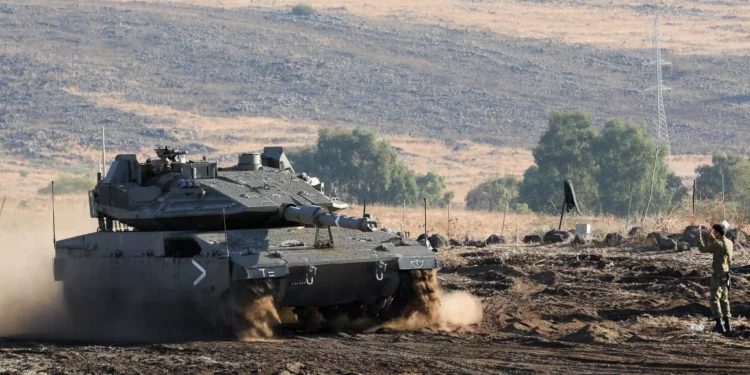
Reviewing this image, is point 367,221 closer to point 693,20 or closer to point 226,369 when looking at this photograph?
point 226,369

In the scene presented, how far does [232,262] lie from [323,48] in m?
92.1

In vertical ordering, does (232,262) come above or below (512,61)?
below

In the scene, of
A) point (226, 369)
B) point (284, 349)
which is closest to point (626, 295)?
point (284, 349)

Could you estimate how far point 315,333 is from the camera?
2012 centimetres

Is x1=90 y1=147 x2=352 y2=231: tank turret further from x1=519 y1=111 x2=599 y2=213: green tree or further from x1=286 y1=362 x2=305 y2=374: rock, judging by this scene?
x1=519 y1=111 x2=599 y2=213: green tree

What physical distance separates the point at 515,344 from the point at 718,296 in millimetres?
2458

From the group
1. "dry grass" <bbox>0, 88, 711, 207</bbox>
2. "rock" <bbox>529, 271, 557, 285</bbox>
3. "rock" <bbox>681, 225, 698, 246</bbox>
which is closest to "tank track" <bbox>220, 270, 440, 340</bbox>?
"rock" <bbox>529, 271, 557, 285</bbox>

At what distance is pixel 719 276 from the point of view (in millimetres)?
18703

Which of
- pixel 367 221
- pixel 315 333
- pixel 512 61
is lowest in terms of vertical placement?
pixel 315 333

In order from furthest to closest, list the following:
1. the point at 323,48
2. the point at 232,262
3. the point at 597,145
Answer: the point at 323,48 < the point at 597,145 < the point at 232,262

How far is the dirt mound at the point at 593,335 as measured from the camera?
59.9ft

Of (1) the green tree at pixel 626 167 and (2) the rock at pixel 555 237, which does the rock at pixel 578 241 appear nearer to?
(2) the rock at pixel 555 237

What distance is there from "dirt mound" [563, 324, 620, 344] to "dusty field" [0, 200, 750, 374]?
22mm

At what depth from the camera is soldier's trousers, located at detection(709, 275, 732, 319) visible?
18.4m
